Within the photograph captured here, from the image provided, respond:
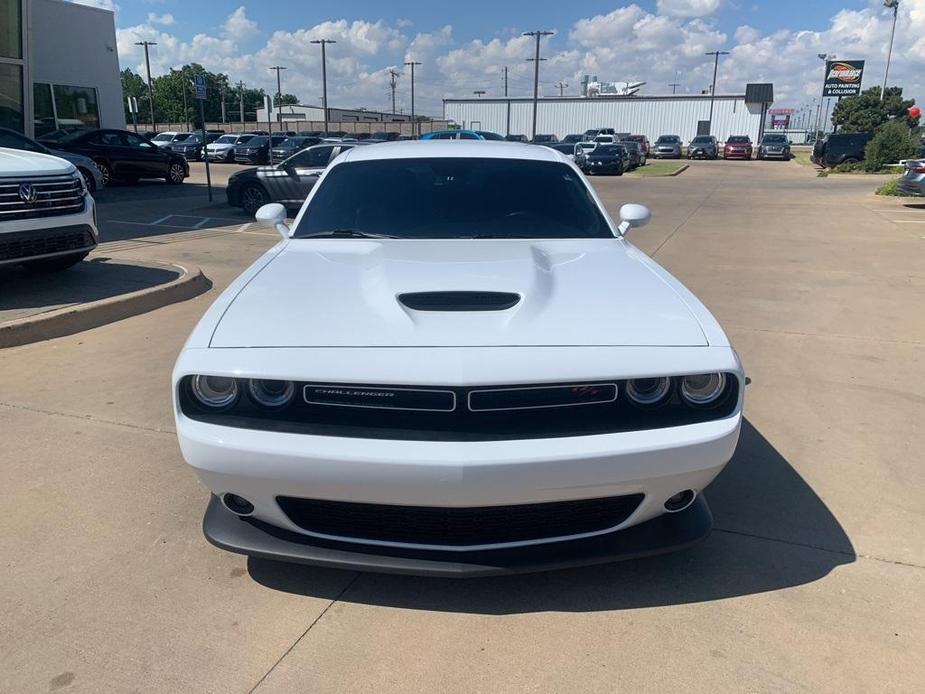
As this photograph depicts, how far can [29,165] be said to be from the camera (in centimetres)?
670

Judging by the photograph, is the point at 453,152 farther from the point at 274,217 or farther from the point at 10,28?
the point at 10,28

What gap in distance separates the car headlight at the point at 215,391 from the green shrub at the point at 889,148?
34.5 metres

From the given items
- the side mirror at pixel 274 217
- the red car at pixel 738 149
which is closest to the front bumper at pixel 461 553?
the side mirror at pixel 274 217

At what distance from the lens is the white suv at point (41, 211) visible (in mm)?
6383

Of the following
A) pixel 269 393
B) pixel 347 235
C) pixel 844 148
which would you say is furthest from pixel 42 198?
pixel 844 148

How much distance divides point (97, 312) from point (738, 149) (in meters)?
48.6

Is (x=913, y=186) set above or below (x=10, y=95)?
below

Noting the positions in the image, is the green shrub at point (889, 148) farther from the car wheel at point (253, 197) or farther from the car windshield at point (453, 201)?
the car windshield at point (453, 201)

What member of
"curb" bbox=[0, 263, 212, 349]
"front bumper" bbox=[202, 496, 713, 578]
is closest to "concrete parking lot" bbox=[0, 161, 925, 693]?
"front bumper" bbox=[202, 496, 713, 578]

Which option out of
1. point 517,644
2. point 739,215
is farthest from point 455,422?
point 739,215

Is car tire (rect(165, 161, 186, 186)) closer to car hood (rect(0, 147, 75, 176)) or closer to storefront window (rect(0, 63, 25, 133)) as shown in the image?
storefront window (rect(0, 63, 25, 133))

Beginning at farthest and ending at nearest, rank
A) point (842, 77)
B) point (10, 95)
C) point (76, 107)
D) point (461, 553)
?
point (842, 77) < point (76, 107) < point (10, 95) < point (461, 553)

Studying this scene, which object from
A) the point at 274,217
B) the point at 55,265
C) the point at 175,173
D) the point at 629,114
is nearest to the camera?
the point at 274,217

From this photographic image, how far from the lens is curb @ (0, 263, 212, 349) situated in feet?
18.6
